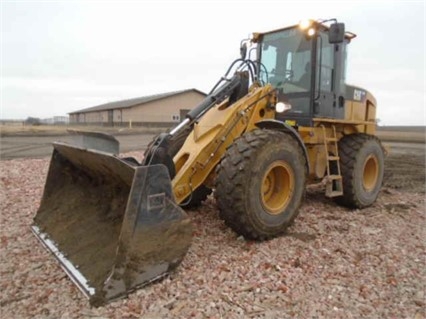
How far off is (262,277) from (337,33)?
3233mm

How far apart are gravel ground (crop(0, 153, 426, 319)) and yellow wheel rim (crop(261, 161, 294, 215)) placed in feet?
1.28

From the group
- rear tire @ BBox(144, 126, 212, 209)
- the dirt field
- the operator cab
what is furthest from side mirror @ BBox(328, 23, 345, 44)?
the dirt field

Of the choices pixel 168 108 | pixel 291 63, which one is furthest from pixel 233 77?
pixel 168 108

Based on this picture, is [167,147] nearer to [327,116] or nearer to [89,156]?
[89,156]

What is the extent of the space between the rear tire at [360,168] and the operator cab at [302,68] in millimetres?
628

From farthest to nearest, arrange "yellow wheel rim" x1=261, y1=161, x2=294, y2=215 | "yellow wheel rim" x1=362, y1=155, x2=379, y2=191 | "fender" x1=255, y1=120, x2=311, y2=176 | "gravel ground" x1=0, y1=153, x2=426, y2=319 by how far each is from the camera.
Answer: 1. "yellow wheel rim" x1=362, y1=155, x2=379, y2=191
2. "fender" x1=255, y1=120, x2=311, y2=176
3. "yellow wheel rim" x1=261, y1=161, x2=294, y2=215
4. "gravel ground" x1=0, y1=153, x2=426, y2=319

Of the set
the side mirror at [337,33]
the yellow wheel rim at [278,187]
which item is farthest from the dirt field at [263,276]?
the side mirror at [337,33]

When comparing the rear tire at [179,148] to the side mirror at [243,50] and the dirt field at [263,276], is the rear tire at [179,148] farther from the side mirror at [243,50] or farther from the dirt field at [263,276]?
the side mirror at [243,50]

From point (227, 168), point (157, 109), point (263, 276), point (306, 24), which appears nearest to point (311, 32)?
point (306, 24)

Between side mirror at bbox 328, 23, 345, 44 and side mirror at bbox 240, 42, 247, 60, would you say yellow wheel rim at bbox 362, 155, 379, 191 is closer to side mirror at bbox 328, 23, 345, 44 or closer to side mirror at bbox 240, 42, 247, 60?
side mirror at bbox 328, 23, 345, 44

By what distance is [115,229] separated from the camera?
358 centimetres

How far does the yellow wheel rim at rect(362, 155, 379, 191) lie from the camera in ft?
21.0

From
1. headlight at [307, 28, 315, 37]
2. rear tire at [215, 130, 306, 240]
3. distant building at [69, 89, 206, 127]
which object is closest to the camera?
rear tire at [215, 130, 306, 240]

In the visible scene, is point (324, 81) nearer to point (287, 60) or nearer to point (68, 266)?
point (287, 60)
